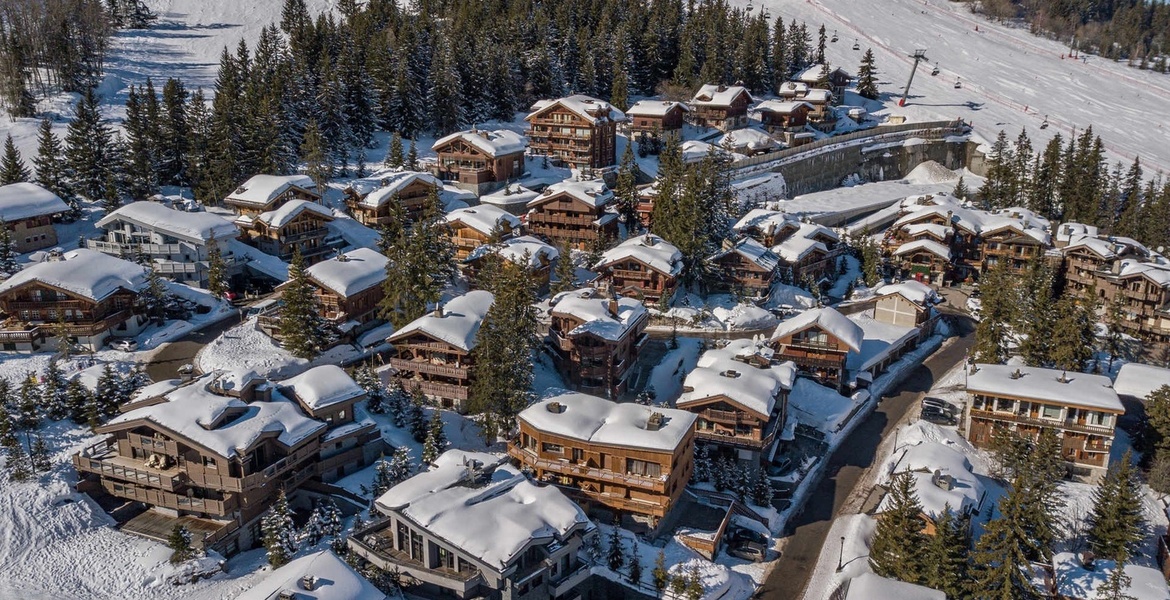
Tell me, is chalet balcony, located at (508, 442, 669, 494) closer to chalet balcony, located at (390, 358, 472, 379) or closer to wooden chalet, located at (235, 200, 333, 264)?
chalet balcony, located at (390, 358, 472, 379)

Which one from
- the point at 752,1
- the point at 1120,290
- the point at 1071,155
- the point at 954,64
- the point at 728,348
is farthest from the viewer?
the point at 752,1

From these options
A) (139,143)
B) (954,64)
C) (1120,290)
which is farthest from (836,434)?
(954,64)

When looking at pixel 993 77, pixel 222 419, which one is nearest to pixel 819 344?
pixel 222 419

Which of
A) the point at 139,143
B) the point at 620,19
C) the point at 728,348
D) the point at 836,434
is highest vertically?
the point at 620,19

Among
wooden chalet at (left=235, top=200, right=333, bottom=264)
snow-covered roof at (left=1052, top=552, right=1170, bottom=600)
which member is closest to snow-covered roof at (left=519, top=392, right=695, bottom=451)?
snow-covered roof at (left=1052, top=552, right=1170, bottom=600)

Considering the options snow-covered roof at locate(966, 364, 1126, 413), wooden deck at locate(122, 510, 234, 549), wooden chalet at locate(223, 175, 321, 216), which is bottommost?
wooden deck at locate(122, 510, 234, 549)

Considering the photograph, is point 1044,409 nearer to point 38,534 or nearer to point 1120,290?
point 1120,290

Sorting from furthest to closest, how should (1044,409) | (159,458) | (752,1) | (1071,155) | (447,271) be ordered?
(752,1)
(1071,155)
(447,271)
(1044,409)
(159,458)
